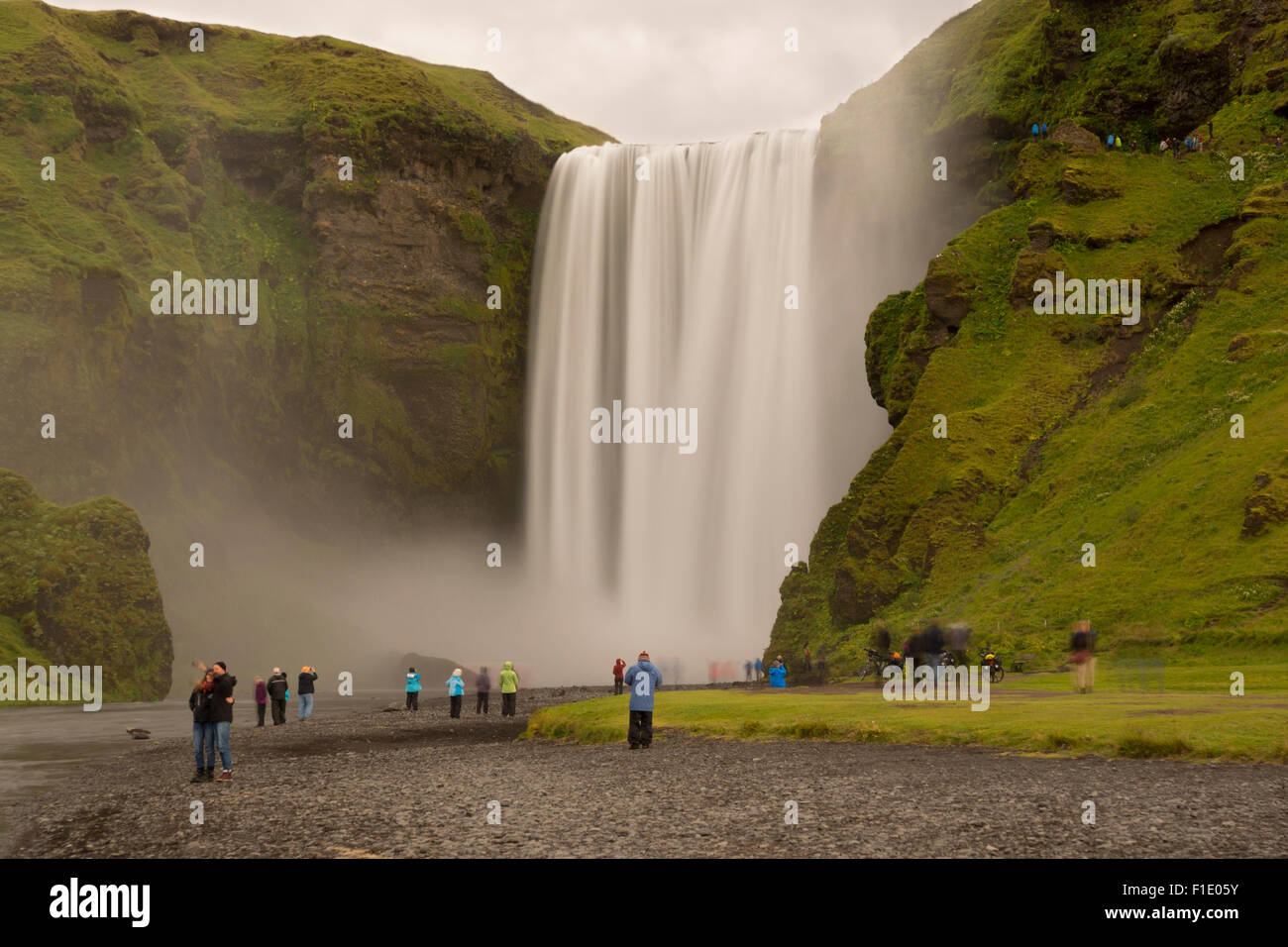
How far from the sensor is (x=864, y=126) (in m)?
83.8

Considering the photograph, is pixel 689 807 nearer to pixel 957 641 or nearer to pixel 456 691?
pixel 957 641

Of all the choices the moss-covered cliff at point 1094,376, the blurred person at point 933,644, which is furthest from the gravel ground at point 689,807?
the moss-covered cliff at point 1094,376

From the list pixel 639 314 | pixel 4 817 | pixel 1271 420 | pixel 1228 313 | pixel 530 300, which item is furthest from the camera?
pixel 530 300

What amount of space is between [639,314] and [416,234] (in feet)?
69.0

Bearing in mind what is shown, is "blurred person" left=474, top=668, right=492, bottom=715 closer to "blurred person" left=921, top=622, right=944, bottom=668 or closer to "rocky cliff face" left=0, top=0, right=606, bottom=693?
"blurred person" left=921, top=622, right=944, bottom=668

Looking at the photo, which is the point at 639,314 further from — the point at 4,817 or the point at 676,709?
the point at 4,817

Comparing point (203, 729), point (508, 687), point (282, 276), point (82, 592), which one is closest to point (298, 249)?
point (282, 276)

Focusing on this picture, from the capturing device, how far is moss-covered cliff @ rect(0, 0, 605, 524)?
88.3 metres

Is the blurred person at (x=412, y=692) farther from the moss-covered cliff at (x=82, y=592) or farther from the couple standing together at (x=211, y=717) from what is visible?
the couple standing together at (x=211, y=717)

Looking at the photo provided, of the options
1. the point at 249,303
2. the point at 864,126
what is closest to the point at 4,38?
the point at 249,303

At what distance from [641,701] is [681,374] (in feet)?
208

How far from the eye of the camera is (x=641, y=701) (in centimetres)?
2677

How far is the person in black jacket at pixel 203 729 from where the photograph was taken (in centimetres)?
2244
